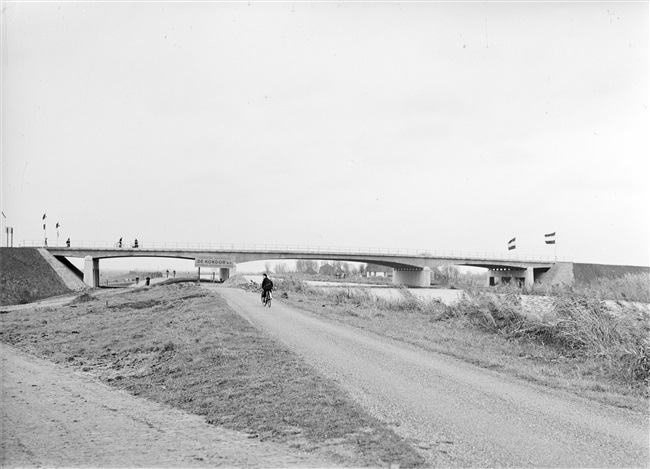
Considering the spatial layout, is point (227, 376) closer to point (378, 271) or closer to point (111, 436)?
point (111, 436)

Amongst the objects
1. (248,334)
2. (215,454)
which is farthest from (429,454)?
(248,334)

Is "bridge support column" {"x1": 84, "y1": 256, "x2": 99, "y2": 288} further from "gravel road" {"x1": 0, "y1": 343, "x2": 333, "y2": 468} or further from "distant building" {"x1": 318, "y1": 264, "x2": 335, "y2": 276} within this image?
"distant building" {"x1": 318, "y1": 264, "x2": 335, "y2": 276}

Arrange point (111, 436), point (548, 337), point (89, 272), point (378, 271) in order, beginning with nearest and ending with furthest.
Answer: point (111, 436) < point (548, 337) < point (89, 272) < point (378, 271)

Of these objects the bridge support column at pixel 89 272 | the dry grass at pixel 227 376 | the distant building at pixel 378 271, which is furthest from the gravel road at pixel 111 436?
the distant building at pixel 378 271

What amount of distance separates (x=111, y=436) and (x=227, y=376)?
11.3 feet

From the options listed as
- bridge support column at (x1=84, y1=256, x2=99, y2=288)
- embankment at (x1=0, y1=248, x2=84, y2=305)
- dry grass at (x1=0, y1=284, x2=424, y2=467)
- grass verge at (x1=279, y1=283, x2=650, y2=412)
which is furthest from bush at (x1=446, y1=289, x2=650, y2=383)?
bridge support column at (x1=84, y1=256, x2=99, y2=288)

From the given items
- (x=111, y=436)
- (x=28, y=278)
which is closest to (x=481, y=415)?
(x=111, y=436)

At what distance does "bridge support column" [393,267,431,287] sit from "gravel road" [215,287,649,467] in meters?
70.5

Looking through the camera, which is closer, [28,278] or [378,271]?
[28,278]

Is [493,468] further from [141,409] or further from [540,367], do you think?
[540,367]

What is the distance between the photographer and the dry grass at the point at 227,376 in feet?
24.6

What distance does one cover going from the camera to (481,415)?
8.39 metres

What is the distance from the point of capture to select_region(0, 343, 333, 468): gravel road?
7098 mm

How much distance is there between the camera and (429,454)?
668cm
